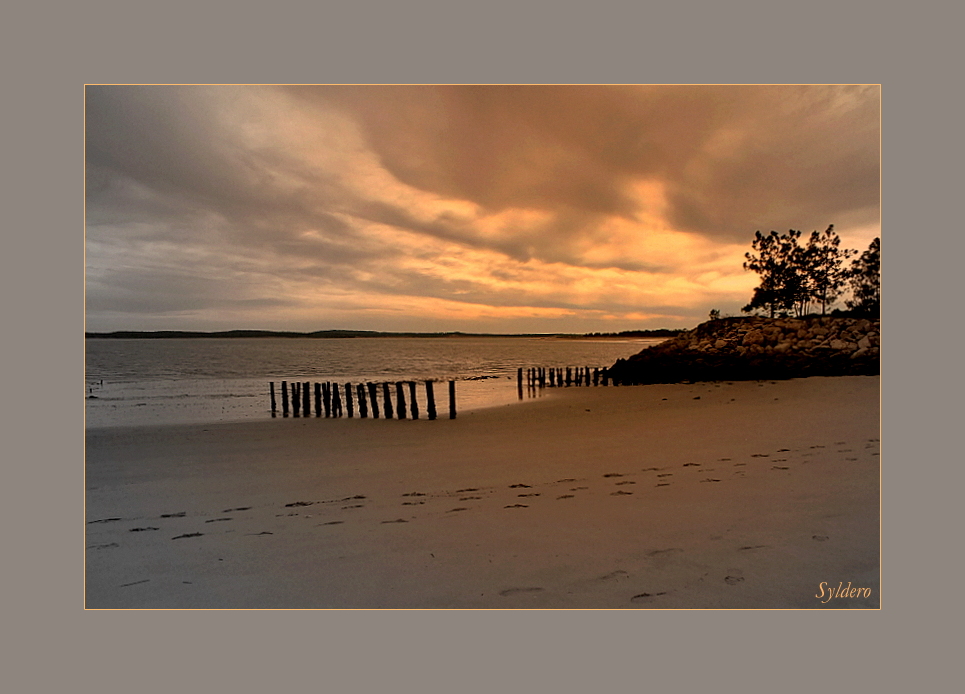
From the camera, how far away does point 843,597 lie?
9.95ft

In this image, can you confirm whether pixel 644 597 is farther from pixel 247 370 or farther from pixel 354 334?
pixel 247 370

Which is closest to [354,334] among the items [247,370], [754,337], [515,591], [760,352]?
[515,591]

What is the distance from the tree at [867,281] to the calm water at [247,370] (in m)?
2.10

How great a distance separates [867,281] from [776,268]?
5.09 feet

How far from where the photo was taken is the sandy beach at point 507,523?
108 inches

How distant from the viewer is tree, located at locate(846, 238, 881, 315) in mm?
4113

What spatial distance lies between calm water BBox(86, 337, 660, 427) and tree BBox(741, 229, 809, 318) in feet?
4.74

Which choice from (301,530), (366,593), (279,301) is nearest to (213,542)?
(301,530)

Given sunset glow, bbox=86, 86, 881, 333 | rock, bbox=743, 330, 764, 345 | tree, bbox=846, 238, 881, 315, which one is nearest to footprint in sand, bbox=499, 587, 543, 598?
sunset glow, bbox=86, 86, 881, 333

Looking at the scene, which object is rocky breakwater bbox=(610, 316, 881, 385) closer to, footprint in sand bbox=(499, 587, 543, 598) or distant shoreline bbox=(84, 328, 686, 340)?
distant shoreline bbox=(84, 328, 686, 340)

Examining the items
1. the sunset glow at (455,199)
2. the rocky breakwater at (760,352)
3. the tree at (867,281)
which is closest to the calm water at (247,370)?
the sunset glow at (455,199)

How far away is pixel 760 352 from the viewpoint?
476 inches

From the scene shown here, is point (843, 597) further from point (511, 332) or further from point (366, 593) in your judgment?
point (511, 332)

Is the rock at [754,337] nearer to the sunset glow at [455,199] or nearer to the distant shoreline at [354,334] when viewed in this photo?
the sunset glow at [455,199]
